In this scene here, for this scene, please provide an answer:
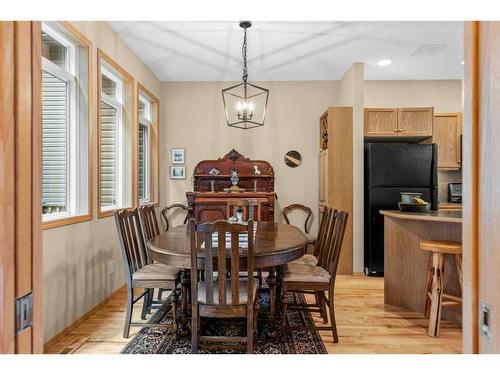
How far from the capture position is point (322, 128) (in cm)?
521

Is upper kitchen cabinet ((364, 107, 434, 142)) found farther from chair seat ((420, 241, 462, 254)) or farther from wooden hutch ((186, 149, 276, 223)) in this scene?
chair seat ((420, 241, 462, 254))

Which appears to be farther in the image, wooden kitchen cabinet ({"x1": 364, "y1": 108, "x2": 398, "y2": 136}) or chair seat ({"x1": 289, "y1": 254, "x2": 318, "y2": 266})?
wooden kitchen cabinet ({"x1": 364, "y1": 108, "x2": 398, "y2": 136})

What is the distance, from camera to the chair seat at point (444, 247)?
2707 mm

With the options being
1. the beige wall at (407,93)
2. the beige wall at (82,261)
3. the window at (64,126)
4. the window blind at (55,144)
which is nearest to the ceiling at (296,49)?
the beige wall at (407,93)

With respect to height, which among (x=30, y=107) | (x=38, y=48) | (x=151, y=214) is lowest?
(x=151, y=214)

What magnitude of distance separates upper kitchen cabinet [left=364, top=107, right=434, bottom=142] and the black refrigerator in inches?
16.5

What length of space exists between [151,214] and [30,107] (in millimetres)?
3067

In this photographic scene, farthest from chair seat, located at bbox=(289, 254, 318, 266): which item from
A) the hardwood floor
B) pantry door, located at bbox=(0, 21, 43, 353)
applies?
pantry door, located at bbox=(0, 21, 43, 353)

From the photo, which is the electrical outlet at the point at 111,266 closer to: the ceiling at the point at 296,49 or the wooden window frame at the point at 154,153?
the wooden window frame at the point at 154,153

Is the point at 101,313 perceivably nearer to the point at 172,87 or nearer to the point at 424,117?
the point at 172,87

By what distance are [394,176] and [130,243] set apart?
3.34m

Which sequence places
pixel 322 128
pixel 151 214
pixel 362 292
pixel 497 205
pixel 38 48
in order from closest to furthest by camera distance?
1. pixel 497 205
2. pixel 38 48
3. pixel 151 214
4. pixel 362 292
5. pixel 322 128

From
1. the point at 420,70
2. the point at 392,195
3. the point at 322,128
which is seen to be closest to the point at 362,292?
the point at 392,195

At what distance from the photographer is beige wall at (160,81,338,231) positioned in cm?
547
